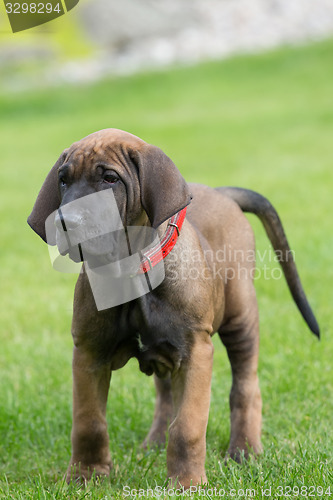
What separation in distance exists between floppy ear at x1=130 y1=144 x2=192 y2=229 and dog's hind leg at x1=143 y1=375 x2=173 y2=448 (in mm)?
1530

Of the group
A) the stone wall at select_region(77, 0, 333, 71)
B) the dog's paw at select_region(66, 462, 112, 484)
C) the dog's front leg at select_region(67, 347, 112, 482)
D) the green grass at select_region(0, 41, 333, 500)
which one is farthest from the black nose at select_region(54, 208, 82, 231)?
the stone wall at select_region(77, 0, 333, 71)

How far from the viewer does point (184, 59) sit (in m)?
27.8

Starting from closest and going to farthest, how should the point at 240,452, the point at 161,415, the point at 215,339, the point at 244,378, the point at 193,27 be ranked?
the point at 240,452
the point at 244,378
the point at 161,415
the point at 215,339
the point at 193,27

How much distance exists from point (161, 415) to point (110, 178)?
5.84ft

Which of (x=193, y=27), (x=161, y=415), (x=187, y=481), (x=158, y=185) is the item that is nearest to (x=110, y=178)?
(x=158, y=185)

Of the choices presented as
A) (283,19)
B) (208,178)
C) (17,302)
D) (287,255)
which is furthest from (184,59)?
(287,255)

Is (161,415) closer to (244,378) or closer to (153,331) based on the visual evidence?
(244,378)

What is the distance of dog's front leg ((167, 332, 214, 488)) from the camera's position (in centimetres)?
328

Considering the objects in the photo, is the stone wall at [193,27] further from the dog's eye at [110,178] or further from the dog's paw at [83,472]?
the dog's eye at [110,178]

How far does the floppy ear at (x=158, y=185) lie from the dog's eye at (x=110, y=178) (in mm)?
121

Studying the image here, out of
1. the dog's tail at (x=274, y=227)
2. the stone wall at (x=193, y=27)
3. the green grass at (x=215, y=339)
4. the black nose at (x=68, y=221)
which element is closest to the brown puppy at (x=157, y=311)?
the black nose at (x=68, y=221)

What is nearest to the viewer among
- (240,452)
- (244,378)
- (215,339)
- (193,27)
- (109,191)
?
(109,191)

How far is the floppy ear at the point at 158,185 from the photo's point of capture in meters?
3.01

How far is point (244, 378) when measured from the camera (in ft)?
13.4
